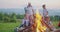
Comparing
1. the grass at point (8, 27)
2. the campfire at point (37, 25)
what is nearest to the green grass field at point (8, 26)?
the grass at point (8, 27)

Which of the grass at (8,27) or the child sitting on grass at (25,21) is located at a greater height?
the child sitting on grass at (25,21)

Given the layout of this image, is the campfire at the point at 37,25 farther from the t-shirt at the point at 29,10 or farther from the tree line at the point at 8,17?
the tree line at the point at 8,17

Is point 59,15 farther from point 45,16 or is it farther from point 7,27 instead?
point 7,27

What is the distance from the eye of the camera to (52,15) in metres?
3.38

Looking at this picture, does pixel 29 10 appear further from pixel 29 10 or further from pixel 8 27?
pixel 8 27

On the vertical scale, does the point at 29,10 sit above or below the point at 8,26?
above

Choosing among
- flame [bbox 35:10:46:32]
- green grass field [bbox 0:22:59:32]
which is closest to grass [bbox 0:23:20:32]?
green grass field [bbox 0:22:59:32]

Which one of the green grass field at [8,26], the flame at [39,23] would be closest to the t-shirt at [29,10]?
the flame at [39,23]

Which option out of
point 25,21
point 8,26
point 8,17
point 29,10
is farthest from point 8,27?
point 29,10

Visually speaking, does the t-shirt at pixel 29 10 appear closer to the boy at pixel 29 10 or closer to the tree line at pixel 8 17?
the boy at pixel 29 10

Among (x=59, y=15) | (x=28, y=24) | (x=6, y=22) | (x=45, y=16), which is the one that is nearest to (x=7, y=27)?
(x=6, y=22)

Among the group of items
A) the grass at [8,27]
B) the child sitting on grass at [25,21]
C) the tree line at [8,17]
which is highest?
the tree line at [8,17]

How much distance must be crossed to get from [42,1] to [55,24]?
39cm

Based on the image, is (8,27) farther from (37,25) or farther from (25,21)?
(37,25)
